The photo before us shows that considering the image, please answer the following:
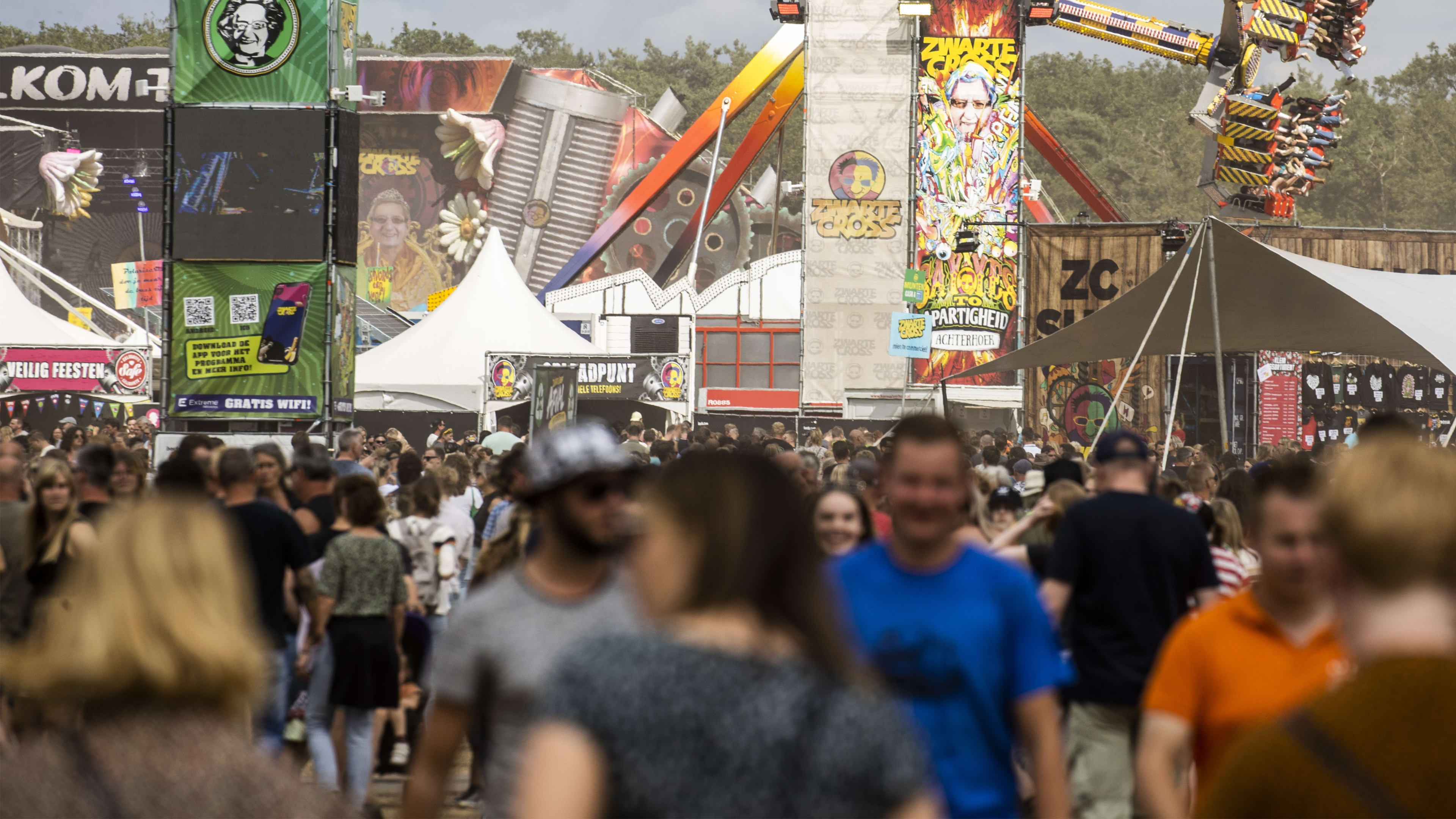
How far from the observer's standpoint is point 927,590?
322cm

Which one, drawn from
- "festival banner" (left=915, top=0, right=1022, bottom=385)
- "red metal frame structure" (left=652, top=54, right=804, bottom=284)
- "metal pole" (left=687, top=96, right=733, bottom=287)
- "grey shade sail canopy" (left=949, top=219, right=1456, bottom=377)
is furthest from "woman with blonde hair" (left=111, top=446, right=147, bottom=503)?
"red metal frame structure" (left=652, top=54, right=804, bottom=284)

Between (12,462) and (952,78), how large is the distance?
2590 cm

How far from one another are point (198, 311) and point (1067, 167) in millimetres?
26984

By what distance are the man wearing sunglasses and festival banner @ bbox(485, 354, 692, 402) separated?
19.6 metres

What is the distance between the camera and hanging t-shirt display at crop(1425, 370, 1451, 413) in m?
28.6

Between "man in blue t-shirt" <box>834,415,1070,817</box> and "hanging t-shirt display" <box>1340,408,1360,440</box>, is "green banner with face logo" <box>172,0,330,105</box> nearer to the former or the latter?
"man in blue t-shirt" <box>834,415,1070,817</box>

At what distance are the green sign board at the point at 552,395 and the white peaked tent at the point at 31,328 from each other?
1316cm

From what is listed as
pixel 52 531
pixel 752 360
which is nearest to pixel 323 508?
pixel 52 531

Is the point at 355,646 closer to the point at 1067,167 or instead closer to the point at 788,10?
the point at 788,10

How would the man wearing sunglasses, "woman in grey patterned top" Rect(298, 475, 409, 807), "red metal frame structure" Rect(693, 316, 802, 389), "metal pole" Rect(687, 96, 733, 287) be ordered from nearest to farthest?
the man wearing sunglasses
"woman in grey patterned top" Rect(298, 475, 409, 807)
"metal pole" Rect(687, 96, 733, 287)
"red metal frame structure" Rect(693, 316, 802, 389)

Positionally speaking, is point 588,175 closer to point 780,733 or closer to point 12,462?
point 12,462

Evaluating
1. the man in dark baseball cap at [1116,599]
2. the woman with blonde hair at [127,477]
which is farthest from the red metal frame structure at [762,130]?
the man in dark baseball cap at [1116,599]

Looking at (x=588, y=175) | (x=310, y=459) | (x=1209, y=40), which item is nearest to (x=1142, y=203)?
(x=588, y=175)

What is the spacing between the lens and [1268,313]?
15211 millimetres
